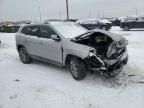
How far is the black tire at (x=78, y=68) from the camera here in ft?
17.4

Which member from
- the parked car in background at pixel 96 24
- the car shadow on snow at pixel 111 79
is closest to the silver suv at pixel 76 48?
the car shadow on snow at pixel 111 79

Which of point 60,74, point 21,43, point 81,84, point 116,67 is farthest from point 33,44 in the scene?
point 116,67

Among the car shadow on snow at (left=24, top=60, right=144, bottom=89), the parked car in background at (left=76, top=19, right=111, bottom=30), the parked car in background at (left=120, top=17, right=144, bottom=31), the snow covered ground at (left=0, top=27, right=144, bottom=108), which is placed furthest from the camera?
the parked car in background at (left=76, top=19, right=111, bottom=30)

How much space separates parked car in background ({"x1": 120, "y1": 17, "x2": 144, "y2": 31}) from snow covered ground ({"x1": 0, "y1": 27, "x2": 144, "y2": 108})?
15.4 metres

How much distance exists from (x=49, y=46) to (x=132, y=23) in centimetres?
1692

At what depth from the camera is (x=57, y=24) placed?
6574 millimetres

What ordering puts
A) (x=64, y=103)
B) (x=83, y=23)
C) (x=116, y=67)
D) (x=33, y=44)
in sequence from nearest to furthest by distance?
1. (x=64, y=103)
2. (x=116, y=67)
3. (x=33, y=44)
4. (x=83, y=23)

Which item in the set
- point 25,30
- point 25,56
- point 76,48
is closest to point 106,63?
point 76,48

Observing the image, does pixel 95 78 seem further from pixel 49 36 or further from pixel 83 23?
pixel 83 23

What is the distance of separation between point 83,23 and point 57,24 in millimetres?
17299

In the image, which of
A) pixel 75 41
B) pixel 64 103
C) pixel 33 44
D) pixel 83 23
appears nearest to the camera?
pixel 64 103

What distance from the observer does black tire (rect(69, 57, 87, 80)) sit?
5316mm

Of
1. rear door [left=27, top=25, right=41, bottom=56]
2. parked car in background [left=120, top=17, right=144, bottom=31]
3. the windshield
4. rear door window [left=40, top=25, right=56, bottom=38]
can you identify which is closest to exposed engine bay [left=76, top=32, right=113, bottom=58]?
the windshield

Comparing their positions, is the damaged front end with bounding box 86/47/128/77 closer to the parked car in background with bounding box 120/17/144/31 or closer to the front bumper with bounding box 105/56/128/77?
the front bumper with bounding box 105/56/128/77
